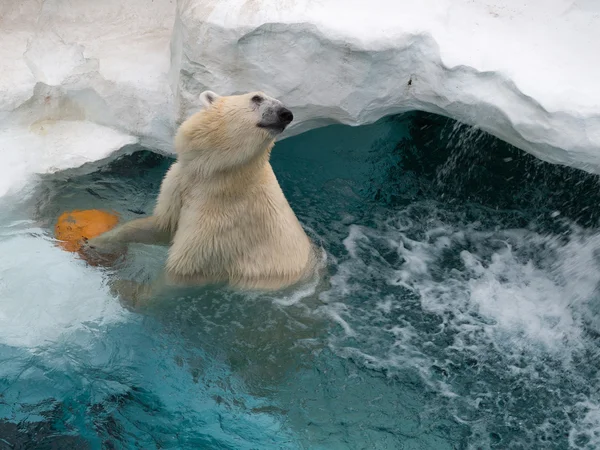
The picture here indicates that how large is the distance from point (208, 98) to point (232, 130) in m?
0.31

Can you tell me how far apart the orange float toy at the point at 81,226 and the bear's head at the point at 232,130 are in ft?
3.84

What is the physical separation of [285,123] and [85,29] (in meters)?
3.14

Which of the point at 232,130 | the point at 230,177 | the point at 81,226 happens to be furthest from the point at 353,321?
the point at 81,226

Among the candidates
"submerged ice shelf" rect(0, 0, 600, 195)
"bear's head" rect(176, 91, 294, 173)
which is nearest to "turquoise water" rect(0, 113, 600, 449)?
"submerged ice shelf" rect(0, 0, 600, 195)

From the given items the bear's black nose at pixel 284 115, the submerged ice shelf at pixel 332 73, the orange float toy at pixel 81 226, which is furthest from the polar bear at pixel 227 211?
the submerged ice shelf at pixel 332 73

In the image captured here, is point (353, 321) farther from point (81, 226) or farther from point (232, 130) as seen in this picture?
point (81, 226)

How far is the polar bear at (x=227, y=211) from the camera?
4387 millimetres

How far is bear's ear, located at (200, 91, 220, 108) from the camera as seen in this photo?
4508mm

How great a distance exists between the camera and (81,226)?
5445 millimetres

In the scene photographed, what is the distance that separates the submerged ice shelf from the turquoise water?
17.5 inches

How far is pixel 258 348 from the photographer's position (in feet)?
16.4


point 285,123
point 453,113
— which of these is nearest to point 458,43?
point 453,113

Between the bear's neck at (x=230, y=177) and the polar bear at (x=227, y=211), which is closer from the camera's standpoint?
the polar bear at (x=227, y=211)

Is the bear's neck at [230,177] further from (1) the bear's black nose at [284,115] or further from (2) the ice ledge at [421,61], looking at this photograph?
(2) the ice ledge at [421,61]
